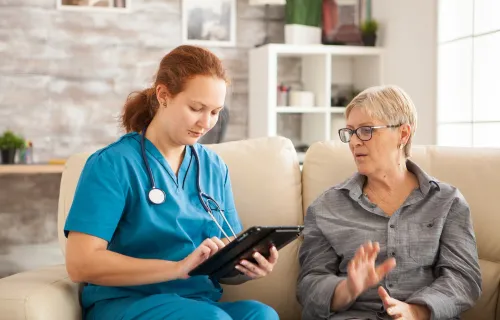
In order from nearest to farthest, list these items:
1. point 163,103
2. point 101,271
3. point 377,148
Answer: point 101,271 → point 163,103 → point 377,148

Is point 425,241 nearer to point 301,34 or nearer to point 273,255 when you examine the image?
point 273,255

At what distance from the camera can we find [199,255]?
1.90 meters

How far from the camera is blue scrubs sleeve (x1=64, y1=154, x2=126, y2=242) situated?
1.96m

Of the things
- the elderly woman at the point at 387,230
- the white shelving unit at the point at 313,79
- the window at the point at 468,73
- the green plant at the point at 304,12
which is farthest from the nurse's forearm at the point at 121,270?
the green plant at the point at 304,12

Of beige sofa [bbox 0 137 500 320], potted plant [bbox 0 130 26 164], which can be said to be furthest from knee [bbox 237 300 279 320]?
potted plant [bbox 0 130 26 164]

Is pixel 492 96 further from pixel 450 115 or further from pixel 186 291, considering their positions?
pixel 186 291

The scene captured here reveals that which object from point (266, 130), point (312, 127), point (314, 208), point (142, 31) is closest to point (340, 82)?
point (312, 127)

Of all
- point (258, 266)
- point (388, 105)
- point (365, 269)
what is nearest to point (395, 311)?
point (365, 269)

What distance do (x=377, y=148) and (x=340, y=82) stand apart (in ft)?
10.2

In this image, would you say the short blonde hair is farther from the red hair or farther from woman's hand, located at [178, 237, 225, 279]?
woman's hand, located at [178, 237, 225, 279]

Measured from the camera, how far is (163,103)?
6.93ft

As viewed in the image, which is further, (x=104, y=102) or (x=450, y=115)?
(x=104, y=102)

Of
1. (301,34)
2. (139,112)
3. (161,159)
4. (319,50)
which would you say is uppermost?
(301,34)

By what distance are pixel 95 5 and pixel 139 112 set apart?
9.38 feet
